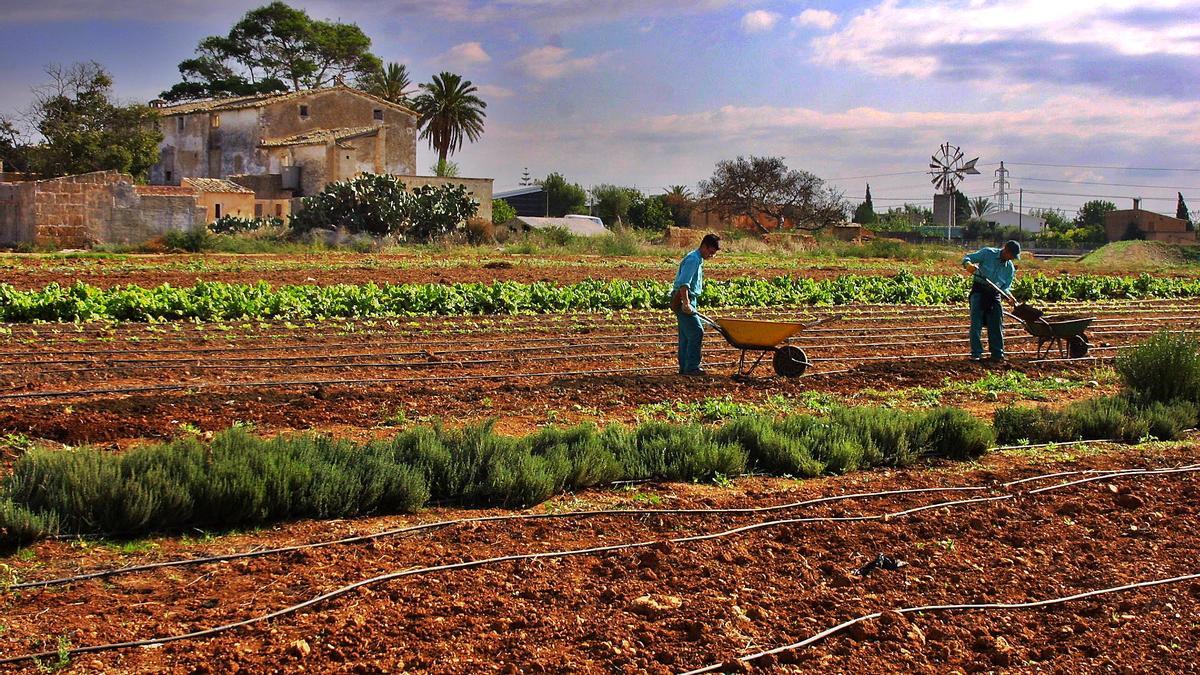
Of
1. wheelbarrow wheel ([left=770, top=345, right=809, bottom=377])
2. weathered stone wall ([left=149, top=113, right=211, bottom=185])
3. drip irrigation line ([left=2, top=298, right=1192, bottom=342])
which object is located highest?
weathered stone wall ([left=149, top=113, right=211, bottom=185])

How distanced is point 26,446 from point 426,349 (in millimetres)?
6362

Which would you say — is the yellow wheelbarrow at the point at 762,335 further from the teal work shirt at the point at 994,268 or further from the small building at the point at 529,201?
the small building at the point at 529,201

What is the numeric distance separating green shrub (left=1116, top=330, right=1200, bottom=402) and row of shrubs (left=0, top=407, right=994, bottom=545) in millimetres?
2827

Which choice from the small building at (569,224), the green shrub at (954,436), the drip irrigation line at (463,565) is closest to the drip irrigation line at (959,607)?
the drip irrigation line at (463,565)

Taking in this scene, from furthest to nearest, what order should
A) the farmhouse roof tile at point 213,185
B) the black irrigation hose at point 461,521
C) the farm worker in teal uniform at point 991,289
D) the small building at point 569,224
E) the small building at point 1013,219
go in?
the small building at point 1013,219, the small building at point 569,224, the farmhouse roof tile at point 213,185, the farm worker in teal uniform at point 991,289, the black irrigation hose at point 461,521

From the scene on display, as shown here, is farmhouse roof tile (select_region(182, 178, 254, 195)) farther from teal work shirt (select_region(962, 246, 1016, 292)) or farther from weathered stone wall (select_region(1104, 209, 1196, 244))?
weathered stone wall (select_region(1104, 209, 1196, 244))

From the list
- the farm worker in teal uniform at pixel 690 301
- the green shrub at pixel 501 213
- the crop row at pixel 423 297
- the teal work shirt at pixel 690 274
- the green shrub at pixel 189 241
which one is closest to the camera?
the farm worker in teal uniform at pixel 690 301

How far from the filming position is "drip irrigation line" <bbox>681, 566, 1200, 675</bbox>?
4.88m

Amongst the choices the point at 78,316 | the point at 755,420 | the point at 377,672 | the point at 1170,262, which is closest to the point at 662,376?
the point at 755,420

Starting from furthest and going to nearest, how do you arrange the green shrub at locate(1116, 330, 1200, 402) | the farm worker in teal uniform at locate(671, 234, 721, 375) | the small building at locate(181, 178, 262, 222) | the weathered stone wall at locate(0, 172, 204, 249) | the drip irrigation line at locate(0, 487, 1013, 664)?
the small building at locate(181, 178, 262, 222) < the weathered stone wall at locate(0, 172, 204, 249) < the farm worker in teal uniform at locate(671, 234, 721, 375) < the green shrub at locate(1116, 330, 1200, 402) < the drip irrigation line at locate(0, 487, 1013, 664)

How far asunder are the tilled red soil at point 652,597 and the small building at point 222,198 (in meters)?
38.2

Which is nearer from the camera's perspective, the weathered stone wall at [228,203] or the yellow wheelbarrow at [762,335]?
the yellow wheelbarrow at [762,335]

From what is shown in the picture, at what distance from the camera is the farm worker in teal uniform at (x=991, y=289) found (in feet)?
45.0

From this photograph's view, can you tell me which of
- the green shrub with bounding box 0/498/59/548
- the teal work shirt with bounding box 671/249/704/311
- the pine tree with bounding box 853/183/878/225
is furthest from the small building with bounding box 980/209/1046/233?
the green shrub with bounding box 0/498/59/548
